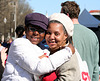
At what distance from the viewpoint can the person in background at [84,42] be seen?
2.99 meters

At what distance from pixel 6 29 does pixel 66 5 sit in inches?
1948

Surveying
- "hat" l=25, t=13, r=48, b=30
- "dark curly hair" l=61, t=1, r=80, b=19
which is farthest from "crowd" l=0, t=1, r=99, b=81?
"dark curly hair" l=61, t=1, r=80, b=19

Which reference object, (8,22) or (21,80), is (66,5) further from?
(8,22)

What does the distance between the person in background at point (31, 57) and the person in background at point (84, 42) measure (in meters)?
0.66

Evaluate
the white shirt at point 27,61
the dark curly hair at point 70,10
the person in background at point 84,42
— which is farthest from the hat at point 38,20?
the dark curly hair at point 70,10

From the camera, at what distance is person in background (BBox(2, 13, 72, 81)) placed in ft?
7.04

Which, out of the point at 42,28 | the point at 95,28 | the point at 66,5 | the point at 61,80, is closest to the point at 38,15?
the point at 42,28

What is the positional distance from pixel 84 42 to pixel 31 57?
101cm

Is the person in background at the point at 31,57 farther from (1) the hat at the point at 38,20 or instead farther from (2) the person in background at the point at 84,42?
(2) the person in background at the point at 84,42

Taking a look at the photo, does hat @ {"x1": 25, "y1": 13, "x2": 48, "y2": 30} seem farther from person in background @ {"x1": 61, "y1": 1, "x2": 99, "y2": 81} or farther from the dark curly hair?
the dark curly hair

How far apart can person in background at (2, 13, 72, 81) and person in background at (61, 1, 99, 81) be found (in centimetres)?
66

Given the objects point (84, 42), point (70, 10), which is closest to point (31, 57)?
point (84, 42)

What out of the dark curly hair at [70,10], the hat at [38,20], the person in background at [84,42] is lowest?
the person in background at [84,42]

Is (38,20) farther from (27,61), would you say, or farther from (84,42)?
(84,42)
